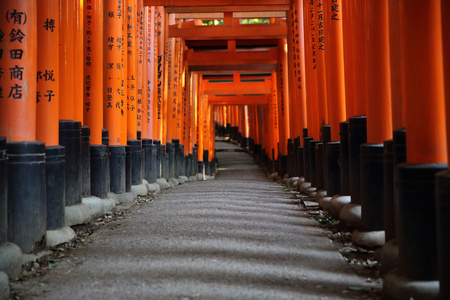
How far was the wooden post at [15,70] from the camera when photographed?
4297 millimetres

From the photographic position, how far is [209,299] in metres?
3.22

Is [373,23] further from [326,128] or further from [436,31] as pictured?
[326,128]

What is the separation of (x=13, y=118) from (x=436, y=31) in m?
3.10

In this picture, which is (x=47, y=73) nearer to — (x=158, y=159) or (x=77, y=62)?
(x=77, y=62)

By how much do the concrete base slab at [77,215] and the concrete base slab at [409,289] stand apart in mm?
3548

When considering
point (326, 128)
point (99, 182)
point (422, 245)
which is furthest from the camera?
point (326, 128)

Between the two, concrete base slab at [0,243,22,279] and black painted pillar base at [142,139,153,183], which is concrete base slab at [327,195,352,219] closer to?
concrete base slab at [0,243,22,279]

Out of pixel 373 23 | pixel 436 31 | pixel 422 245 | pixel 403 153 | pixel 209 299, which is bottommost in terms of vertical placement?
pixel 209 299

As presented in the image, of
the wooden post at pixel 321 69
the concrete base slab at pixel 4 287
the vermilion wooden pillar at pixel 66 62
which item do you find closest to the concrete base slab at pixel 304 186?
the wooden post at pixel 321 69

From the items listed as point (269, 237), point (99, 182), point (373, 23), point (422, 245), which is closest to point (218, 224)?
point (269, 237)

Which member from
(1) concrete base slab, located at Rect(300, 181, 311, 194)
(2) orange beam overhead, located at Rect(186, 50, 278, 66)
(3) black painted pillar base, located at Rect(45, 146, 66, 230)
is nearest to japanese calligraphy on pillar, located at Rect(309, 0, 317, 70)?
(1) concrete base slab, located at Rect(300, 181, 311, 194)

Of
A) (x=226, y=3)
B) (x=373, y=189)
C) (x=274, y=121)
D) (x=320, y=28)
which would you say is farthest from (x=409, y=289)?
(x=274, y=121)

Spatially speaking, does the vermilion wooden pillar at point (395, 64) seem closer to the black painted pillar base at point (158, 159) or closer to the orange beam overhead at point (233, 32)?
the black painted pillar base at point (158, 159)

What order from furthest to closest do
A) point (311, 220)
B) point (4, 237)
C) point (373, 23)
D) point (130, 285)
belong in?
1. point (311, 220)
2. point (373, 23)
3. point (4, 237)
4. point (130, 285)
